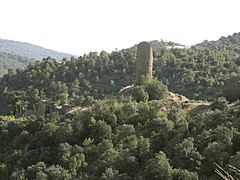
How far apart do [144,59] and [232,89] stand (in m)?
8.21

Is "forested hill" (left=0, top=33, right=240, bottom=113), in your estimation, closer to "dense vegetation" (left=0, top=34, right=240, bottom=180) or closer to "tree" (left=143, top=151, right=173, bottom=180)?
"dense vegetation" (left=0, top=34, right=240, bottom=180)

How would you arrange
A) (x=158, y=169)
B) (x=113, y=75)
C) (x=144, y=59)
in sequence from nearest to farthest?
(x=158, y=169)
(x=144, y=59)
(x=113, y=75)

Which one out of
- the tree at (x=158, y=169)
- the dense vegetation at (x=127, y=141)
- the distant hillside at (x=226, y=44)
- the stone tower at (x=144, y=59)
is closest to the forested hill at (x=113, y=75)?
the distant hillside at (x=226, y=44)

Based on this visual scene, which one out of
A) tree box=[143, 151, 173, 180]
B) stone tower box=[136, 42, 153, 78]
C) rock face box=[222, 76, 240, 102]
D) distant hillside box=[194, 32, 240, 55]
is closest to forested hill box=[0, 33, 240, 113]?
distant hillside box=[194, 32, 240, 55]

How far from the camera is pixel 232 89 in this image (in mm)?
27375

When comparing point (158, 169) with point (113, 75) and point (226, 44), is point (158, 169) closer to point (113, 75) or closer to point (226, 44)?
point (113, 75)

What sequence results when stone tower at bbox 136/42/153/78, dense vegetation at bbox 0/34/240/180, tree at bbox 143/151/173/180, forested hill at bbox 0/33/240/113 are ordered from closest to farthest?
tree at bbox 143/151/173/180
dense vegetation at bbox 0/34/240/180
stone tower at bbox 136/42/153/78
forested hill at bbox 0/33/240/113

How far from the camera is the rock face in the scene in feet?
88.1

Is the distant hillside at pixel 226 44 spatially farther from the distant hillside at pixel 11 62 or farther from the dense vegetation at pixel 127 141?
the distant hillside at pixel 11 62

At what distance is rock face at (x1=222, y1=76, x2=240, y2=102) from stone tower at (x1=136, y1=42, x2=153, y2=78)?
7419 millimetres

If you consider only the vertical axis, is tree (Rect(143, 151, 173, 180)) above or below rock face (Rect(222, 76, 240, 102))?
below

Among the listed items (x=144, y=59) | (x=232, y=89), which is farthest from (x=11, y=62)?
(x=232, y=89)

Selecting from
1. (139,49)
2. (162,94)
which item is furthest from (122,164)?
(139,49)

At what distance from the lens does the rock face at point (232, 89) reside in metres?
26.9
